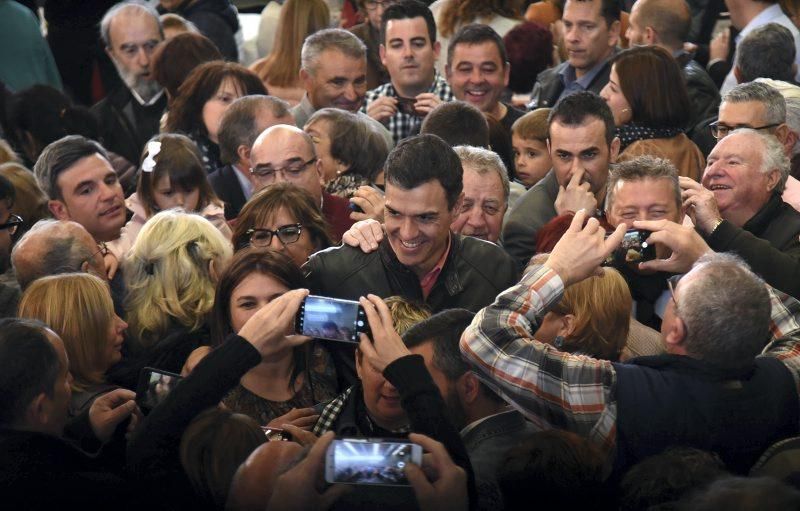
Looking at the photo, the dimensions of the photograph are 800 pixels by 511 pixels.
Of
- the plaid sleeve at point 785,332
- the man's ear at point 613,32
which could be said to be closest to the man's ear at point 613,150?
the plaid sleeve at point 785,332

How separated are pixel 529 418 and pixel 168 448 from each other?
983mm

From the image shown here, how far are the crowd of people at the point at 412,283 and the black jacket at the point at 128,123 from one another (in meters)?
0.02

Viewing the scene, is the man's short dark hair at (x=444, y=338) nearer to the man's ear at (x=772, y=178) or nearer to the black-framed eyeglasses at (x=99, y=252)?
the black-framed eyeglasses at (x=99, y=252)

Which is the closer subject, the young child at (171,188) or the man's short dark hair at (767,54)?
the young child at (171,188)

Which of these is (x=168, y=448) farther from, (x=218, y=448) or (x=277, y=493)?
(x=277, y=493)

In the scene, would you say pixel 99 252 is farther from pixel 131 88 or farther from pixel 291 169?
pixel 131 88

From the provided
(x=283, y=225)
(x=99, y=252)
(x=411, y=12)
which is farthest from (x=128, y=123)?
(x=283, y=225)

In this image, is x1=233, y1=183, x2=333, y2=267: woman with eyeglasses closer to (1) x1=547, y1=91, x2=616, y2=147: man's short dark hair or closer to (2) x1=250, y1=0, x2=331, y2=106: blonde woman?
(1) x1=547, y1=91, x2=616, y2=147: man's short dark hair

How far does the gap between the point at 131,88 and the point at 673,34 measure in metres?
3.14

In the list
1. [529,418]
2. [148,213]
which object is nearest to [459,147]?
[148,213]

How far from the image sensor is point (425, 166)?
4453mm

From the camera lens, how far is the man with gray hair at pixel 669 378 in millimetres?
3443

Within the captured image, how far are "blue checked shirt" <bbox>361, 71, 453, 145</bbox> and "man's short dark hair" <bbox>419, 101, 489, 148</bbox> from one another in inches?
38.8

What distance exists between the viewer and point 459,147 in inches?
215
